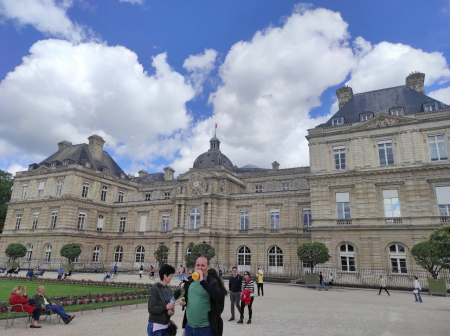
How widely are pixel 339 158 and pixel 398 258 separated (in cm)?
980

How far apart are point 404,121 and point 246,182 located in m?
24.1

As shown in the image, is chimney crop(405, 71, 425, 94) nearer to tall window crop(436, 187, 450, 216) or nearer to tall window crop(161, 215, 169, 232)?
tall window crop(436, 187, 450, 216)

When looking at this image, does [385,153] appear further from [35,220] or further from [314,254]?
[35,220]

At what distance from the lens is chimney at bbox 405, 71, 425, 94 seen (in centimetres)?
3291

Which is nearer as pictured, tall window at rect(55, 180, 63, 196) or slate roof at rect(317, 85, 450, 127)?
slate roof at rect(317, 85, 450, 127)

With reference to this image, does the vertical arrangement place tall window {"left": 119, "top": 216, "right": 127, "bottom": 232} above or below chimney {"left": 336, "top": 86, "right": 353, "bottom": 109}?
below

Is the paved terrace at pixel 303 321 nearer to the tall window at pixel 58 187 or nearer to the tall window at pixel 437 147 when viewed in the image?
the tall window at pixel 437 147

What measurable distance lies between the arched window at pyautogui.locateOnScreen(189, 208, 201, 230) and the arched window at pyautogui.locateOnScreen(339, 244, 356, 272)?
1785 centimetres

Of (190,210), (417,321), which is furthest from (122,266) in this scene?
(417,321)

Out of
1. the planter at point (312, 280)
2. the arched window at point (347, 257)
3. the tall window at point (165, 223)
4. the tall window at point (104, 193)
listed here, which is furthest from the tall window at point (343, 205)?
the tall window at point (104, 193)

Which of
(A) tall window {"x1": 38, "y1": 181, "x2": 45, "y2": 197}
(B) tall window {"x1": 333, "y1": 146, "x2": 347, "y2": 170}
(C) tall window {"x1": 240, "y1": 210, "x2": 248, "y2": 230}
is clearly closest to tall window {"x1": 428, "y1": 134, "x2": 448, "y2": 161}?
(B) tall window {"x1": 333, "y1": 146, "x2": 347, "y2": 170}

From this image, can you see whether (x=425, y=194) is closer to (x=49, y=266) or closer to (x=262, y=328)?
(x=262, y=328)

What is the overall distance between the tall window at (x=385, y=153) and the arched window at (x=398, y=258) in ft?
23.5

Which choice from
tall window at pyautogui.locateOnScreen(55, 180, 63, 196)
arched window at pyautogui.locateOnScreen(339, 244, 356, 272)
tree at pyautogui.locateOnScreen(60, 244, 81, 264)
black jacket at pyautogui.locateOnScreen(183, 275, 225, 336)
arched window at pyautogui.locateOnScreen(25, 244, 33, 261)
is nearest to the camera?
black jacket at pyautogui.locateOnScreen(183, 275, 225, 336)
